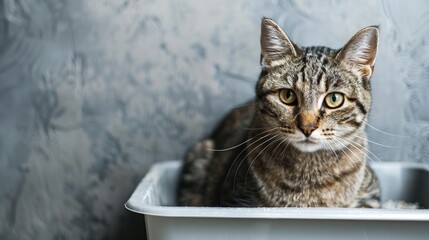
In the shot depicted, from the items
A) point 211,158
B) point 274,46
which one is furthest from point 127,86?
point 274,46

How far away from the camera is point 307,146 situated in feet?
3.53

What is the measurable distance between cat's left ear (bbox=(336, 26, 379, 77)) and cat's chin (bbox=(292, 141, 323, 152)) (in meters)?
0.22

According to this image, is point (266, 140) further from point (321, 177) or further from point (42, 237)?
point (42, 237)

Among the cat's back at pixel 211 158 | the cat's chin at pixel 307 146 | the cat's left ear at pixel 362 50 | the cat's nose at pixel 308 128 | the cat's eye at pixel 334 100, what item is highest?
the cat's left ear at pixel 362 50

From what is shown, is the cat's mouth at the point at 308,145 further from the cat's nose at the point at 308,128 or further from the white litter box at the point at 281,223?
the white litter box at the point at 281,223

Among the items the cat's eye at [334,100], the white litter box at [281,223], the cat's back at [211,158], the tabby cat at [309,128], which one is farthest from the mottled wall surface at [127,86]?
the white litter box at [281,223]

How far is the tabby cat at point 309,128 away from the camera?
1078mm

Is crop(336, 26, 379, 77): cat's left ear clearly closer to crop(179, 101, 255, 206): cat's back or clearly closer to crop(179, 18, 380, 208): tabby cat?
crop(179, 18, 380, 208): tabby cat

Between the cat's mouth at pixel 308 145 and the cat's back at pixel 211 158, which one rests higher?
the cat's mouth at pixel 308 145

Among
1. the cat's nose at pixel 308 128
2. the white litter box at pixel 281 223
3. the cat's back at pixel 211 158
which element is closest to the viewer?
the white litter box at pixel 281 223

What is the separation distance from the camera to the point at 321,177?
1.13 metres

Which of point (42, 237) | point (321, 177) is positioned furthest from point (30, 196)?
point (321, 177)

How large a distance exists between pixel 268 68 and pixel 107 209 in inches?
30.3

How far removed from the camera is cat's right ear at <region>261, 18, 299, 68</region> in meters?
1.12
